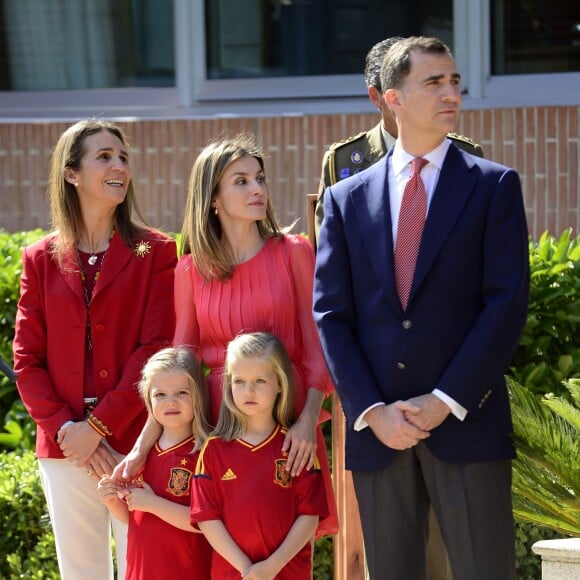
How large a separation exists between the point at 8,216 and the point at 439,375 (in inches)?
246

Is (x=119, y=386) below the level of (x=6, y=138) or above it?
below

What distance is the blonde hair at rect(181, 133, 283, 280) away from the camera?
4.58m

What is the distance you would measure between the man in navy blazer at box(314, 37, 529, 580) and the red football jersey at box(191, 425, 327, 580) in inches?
15.7

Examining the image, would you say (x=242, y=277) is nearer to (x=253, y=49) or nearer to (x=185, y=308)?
Answer: (x=185, y=308)

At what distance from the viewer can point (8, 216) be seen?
9508mm

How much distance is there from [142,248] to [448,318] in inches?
58.0

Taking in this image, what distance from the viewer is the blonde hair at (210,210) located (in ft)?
15.0

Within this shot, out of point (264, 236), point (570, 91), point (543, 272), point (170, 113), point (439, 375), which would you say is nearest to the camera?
point (439, 375)

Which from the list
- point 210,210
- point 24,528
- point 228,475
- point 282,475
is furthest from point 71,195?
point 24,528

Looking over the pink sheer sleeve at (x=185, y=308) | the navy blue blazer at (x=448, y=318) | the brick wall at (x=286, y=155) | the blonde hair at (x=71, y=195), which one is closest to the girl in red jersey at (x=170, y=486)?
the pink sheer sleeve at (x=185, y=308)

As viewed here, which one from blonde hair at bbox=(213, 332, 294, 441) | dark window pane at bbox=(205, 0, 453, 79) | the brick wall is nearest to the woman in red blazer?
blonde hair at bbox=(213, 332, 294, 441)

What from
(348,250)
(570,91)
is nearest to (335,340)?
(348,250)

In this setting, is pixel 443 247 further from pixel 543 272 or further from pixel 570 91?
pixel 570 91

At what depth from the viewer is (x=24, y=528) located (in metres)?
6.13
